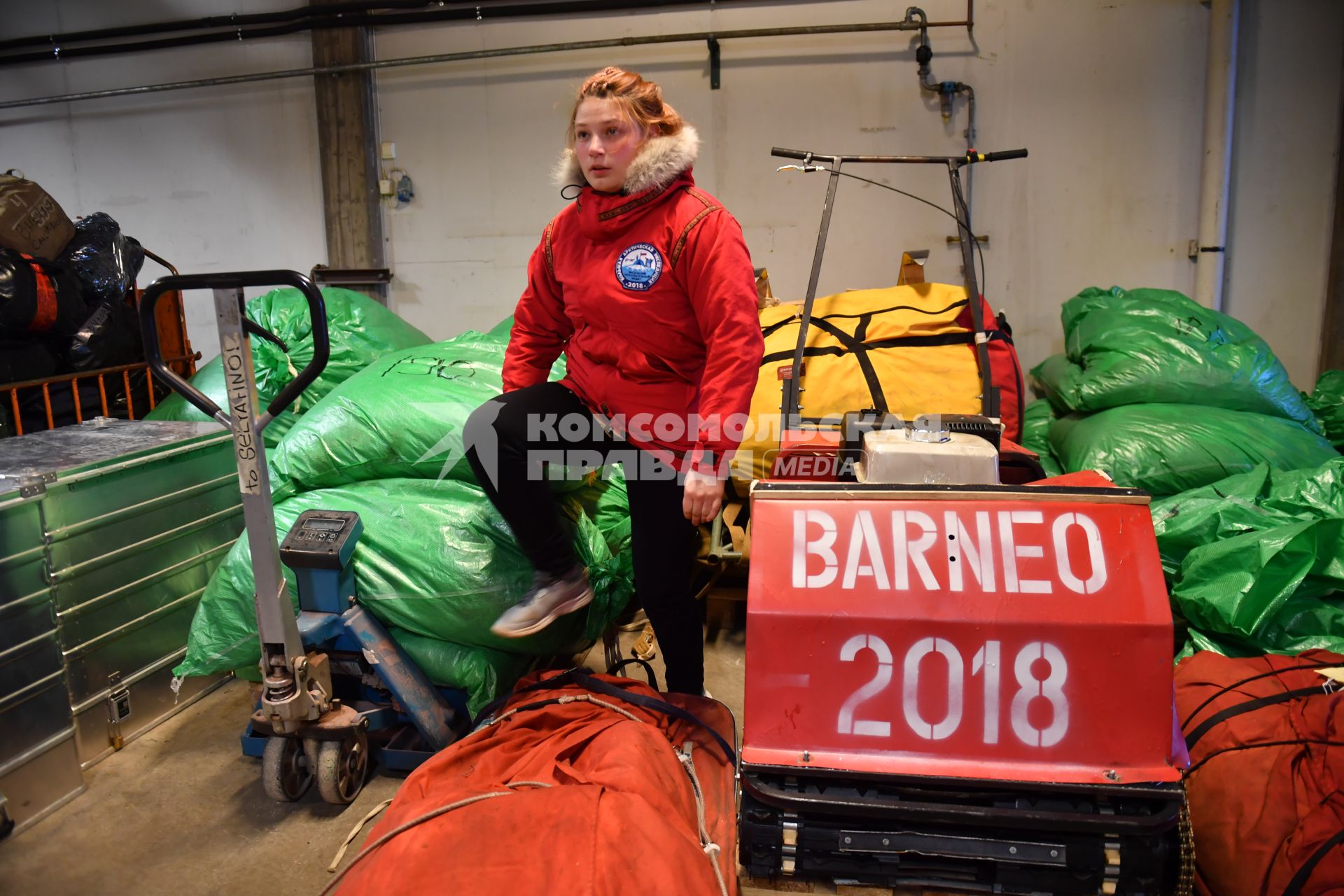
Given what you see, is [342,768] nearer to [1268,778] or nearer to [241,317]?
[241,317]

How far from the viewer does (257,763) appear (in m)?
1.98

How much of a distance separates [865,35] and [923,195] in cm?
69

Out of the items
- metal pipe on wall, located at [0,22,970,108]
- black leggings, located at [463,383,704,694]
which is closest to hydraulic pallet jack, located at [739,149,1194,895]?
black leggings, located at [463,383,704,694]

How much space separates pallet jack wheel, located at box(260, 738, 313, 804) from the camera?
1.77 m

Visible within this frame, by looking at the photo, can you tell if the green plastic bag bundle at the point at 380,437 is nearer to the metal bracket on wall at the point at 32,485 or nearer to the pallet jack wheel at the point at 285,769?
the metal bracket on wall at the point at 32,485

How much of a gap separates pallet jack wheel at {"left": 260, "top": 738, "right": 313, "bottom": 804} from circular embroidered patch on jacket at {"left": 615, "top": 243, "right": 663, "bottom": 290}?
47.2 inches

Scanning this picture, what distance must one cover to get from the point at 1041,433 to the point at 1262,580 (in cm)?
136

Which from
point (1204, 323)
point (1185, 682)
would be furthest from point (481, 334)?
point (1204, 323)

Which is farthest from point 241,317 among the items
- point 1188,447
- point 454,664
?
point 1188,447

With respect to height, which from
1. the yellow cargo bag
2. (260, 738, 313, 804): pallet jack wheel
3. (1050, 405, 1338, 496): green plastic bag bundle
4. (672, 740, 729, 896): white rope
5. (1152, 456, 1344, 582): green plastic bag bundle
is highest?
the yellow cargo bag

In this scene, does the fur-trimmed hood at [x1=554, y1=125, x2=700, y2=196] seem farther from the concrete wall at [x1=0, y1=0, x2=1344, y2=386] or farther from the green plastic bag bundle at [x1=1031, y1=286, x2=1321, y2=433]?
the concrete wall at [x1=0, y1=0, x2=1344, y2=386]

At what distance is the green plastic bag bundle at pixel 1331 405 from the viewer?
298 cm

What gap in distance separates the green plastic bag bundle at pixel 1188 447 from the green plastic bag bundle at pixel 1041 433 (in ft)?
0.91

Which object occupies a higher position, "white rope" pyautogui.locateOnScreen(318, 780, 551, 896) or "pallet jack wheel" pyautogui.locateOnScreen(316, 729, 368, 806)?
"white rope" pyautogui.locateOnScreen(318, 780, 551, 896)
